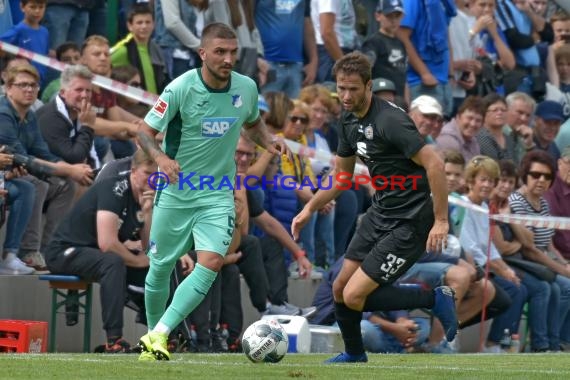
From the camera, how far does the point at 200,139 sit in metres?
11.3

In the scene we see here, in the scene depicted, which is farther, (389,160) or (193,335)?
(193,335)

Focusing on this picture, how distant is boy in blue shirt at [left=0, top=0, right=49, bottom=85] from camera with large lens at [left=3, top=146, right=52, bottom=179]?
2.24m

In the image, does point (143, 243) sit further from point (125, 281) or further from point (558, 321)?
point (558, 321)

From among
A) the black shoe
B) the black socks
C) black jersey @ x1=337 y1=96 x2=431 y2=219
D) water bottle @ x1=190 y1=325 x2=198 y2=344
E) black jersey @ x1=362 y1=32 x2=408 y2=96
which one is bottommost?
the black shoe

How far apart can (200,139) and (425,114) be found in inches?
266

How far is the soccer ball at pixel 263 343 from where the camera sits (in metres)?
11.0

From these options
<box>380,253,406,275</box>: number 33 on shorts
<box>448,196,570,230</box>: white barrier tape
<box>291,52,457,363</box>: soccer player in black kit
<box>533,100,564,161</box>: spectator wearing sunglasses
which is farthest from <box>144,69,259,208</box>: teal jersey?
<box>533,100,564,161</box>: spectator wearing sunglasses

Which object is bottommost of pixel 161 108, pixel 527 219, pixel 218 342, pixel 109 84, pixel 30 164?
pixel 218 342

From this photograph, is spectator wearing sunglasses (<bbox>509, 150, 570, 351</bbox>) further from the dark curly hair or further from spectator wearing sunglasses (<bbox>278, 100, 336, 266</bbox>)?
spectator wearing sunglasses (<bbox>278, 100, 336, 266</bbox>)

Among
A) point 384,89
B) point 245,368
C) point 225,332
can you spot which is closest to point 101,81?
point 225,332

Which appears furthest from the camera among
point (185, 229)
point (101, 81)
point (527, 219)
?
point (527, 219)

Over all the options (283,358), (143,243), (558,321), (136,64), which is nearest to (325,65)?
(136,64)

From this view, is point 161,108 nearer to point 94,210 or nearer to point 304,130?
point 94,210

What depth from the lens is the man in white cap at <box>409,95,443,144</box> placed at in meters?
17.6
